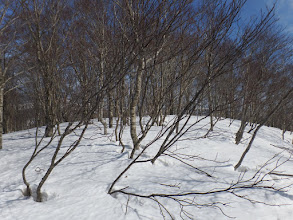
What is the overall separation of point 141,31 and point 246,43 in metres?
0.98

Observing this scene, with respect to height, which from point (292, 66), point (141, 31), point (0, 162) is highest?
point (292, 66)

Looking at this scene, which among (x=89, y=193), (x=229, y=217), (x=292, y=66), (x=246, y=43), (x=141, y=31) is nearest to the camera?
(x=246, y=43)

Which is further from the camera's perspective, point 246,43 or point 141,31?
point 141,31

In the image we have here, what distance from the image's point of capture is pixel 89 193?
2.11m

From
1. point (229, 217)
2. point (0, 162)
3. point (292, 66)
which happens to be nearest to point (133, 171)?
point (229, 217)

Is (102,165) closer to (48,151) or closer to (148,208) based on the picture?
(148,208)

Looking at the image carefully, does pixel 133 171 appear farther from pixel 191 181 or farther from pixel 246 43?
pixel 246 43

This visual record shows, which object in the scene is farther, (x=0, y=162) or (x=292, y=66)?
(x=292, y=66)

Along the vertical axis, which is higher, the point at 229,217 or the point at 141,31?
the point at 141,31

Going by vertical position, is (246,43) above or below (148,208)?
above

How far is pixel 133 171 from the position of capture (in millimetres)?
2854

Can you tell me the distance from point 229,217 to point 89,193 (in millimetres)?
1674

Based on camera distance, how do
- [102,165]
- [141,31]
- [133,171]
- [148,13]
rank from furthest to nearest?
[102,165] → [133,171] → [141,31] → [148,13]

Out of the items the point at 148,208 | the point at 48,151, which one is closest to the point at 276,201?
the point at 148,208
